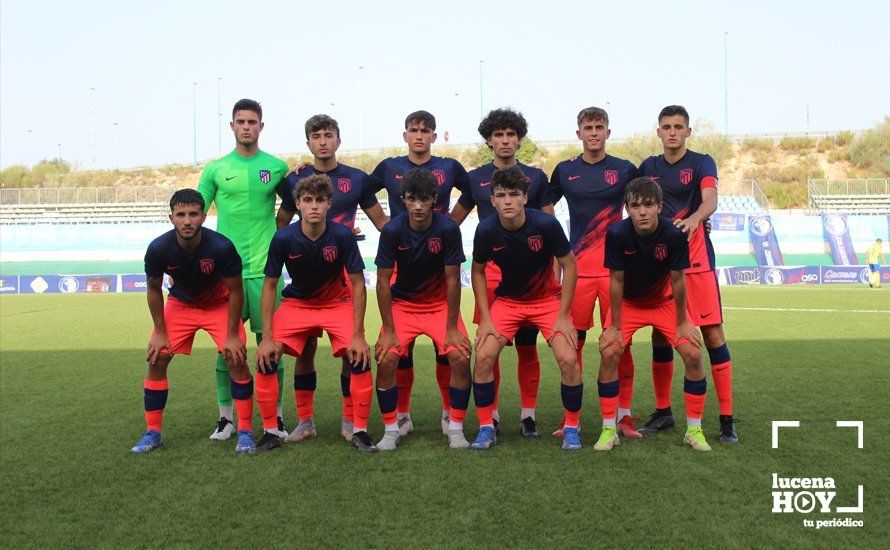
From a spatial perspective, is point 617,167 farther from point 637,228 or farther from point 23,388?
point 23,388

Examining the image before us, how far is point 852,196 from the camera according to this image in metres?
39.4

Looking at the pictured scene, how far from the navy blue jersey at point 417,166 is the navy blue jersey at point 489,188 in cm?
11

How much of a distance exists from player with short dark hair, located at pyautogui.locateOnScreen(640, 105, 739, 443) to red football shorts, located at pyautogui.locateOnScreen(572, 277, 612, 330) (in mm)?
467

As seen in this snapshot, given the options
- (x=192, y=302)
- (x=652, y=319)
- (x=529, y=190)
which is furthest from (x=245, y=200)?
(x=652, y=319)

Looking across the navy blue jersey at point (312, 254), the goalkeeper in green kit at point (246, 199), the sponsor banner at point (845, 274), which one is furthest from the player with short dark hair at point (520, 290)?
the sponsor banner at point (845, 274)

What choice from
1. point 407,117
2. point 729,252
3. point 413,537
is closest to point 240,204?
point 407,117

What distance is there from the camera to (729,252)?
31.2 metres

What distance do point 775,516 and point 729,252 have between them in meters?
29.3

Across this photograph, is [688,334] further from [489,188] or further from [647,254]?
[489,188]

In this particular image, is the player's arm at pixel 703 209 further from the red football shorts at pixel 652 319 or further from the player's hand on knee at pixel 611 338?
the player's hand on knee at pixel 611 338

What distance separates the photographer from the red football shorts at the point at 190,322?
5.41 meters

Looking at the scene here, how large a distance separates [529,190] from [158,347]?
2.85m

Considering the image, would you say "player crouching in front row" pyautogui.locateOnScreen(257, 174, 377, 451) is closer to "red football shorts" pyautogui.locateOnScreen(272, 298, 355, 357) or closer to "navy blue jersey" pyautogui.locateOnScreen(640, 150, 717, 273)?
"red football shorts" pyautogui.locateOnScreen(272, 298, 355, 357)

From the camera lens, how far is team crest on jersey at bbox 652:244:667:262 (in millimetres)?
5094
